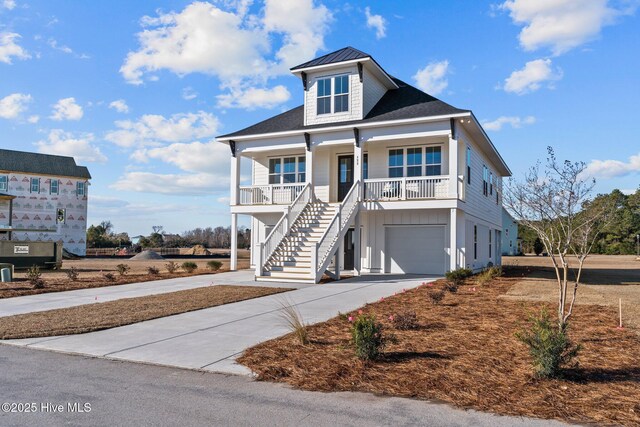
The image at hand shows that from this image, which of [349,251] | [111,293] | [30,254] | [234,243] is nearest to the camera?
[111,293]

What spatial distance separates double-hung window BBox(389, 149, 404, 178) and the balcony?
0.89 metres

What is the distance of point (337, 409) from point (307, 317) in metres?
5.11

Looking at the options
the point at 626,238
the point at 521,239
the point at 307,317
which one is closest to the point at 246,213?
the point at 307,317

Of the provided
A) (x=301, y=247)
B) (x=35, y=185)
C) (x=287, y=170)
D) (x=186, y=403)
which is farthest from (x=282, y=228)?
(x=35, y=185)

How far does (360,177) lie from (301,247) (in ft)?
13.0

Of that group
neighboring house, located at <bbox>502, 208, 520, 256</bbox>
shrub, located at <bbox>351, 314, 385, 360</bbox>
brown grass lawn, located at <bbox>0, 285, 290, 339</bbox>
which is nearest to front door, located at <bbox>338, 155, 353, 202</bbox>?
brown grass lawn, located at <bbox>0, 285, 290, 339</bbox>

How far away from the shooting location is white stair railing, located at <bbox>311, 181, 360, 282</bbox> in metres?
16.5

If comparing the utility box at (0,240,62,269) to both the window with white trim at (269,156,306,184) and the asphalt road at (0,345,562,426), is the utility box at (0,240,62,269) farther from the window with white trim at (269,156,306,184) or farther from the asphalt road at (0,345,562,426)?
the asphalt road at (0,345,562,426)

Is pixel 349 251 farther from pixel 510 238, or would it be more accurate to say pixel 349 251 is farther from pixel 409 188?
pixel 510 238

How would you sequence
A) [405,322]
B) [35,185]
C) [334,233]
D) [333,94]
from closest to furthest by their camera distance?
[405,322] → [334,233] → [333,94] → [35,185]

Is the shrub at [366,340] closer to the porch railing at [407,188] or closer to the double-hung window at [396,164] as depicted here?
the porch railing at [407,188]

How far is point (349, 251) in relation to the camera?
21797 mm

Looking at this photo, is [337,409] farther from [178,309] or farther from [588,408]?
[178,309]

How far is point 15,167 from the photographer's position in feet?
135
